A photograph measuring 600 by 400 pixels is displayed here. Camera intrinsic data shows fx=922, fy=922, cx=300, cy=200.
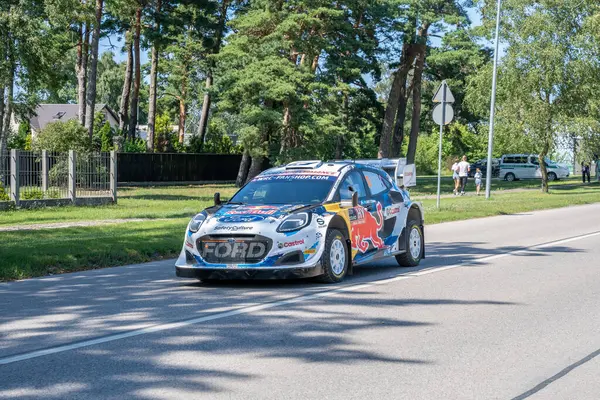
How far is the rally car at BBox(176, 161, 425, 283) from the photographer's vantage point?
→ 1082 cm

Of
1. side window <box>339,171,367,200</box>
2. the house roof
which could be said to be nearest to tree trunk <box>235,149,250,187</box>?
side window <box>339,171,367,200</box>

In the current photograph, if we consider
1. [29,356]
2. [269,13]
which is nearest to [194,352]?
[29,356]

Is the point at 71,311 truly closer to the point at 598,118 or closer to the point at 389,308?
the point at 389,308

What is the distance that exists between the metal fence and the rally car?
16.5 m

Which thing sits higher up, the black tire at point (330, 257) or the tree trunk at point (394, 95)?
the tree trunk at point (394, 95)

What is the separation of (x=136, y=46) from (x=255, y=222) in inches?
1695

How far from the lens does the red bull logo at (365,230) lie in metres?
12.0

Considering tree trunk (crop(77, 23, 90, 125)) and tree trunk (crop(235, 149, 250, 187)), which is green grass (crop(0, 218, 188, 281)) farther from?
tree trunk (crop(235, 149, 250, 187))

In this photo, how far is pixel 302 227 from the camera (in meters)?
11.0

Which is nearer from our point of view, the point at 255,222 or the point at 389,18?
the point at 255,222

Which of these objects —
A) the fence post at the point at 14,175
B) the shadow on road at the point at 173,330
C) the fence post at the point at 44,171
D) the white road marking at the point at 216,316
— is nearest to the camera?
the shadow on road at the point at 173,330

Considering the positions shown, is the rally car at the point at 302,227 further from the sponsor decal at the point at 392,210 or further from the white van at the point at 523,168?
the white van at the point at 523,168

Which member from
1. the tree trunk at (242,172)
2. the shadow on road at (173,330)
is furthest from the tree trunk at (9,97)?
the shadow on road at (173,330)

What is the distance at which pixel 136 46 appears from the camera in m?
52.1
